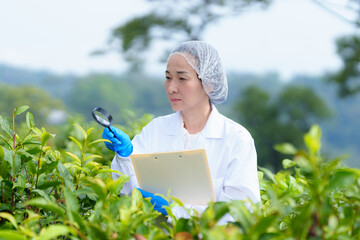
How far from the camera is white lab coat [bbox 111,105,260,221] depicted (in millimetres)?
1603

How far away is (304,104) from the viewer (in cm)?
1488

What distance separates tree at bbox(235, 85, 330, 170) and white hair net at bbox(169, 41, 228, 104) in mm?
12324

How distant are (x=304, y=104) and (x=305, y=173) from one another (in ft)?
47.6

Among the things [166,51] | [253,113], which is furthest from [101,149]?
[253,113]

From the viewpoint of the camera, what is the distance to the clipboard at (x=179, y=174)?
4.91ft

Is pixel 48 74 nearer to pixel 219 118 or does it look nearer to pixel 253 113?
pixel 253 113

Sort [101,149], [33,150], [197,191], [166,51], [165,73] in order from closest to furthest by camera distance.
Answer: [33,150] → [197,191] → [165,73] → [101,149] → [166,51]

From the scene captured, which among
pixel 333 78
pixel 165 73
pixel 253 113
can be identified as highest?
pixel 165 73

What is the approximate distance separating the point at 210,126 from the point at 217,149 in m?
0.11

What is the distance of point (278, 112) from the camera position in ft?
48.2

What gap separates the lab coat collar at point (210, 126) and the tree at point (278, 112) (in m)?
12.4

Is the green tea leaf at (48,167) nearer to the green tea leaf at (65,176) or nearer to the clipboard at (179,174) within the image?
the green tea leaf at (65,176)

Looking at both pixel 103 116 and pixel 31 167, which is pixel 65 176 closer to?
pixel 31 167

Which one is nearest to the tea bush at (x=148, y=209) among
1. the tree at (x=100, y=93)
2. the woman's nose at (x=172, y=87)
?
the woman's nose at (x=172, y=87)
